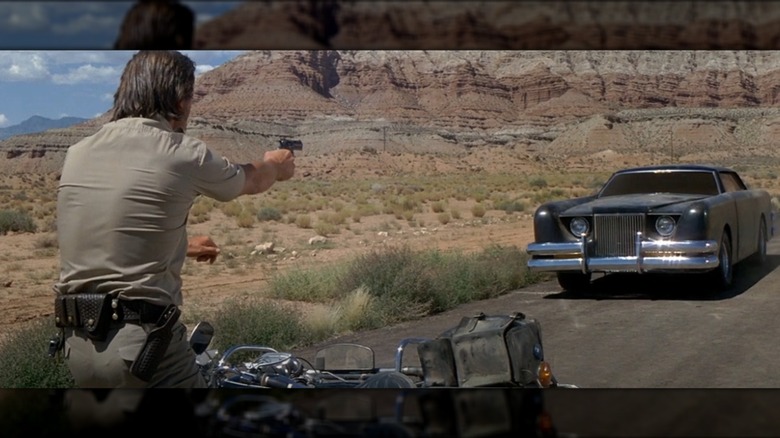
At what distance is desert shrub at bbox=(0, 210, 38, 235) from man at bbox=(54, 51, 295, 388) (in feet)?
36.2

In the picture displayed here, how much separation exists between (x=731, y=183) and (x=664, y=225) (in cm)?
53

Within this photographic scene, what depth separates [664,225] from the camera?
19.5 feet

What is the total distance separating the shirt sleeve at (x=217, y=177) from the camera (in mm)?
2578

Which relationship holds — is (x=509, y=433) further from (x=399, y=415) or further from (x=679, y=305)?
(x=679, y=305)

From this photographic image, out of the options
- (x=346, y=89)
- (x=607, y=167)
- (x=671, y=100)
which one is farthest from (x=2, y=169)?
(x=671, y=100)

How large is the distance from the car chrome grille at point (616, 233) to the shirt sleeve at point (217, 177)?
123 inches

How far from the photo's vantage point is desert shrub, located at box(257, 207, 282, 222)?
16.4 meters

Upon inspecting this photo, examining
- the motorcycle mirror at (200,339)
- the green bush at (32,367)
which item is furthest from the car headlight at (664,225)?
the green bush at (32,367)

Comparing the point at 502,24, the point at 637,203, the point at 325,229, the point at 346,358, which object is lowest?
the point at 325,229

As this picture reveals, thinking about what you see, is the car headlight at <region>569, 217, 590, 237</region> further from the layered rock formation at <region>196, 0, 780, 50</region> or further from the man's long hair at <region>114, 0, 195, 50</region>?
the man's long hair at <region>114, 0, 195, 50</region>

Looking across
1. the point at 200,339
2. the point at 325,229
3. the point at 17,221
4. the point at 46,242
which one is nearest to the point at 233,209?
the point at 325,229

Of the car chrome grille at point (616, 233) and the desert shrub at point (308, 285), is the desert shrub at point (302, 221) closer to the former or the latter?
the desert shrub at point (308, 285)

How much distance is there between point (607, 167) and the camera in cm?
713

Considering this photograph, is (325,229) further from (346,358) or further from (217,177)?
(217,177)
